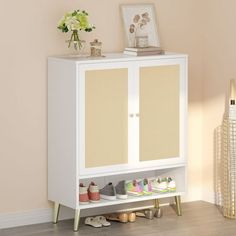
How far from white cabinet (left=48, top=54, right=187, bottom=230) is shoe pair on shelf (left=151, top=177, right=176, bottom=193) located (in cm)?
11

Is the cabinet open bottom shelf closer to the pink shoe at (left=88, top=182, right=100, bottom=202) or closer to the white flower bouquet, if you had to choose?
the pink shoe at (left=88, top=182, right=100, bottom=202)

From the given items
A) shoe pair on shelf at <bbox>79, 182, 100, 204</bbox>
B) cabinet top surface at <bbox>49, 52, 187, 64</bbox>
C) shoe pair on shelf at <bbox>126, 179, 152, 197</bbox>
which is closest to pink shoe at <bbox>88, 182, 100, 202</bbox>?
shoe pair on shelf at <bbox>79, 182, 100, 204</bbox>

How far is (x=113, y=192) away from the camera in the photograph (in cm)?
540

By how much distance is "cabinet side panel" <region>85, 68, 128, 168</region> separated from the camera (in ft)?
16.9

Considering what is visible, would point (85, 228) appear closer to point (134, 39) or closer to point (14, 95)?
point (14, 95)

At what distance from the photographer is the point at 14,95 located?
526 centimetres

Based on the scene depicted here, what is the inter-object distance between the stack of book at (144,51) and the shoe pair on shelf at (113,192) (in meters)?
0.87

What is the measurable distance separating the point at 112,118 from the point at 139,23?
2.59 feet

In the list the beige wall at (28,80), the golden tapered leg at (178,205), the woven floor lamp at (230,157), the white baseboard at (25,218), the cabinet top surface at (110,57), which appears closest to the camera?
the cabinet top surface at (110,57)

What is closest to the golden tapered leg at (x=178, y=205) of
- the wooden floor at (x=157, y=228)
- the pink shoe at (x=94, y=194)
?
the wooden floor at (x=157, y=228)

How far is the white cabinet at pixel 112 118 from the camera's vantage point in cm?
514

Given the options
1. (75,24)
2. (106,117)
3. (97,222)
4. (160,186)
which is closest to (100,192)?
(97,222)

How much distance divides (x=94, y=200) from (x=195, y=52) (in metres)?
1.41

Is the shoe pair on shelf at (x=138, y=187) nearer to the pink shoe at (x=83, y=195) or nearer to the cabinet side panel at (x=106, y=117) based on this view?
the cabinet side panel at (x=106, y=117)
